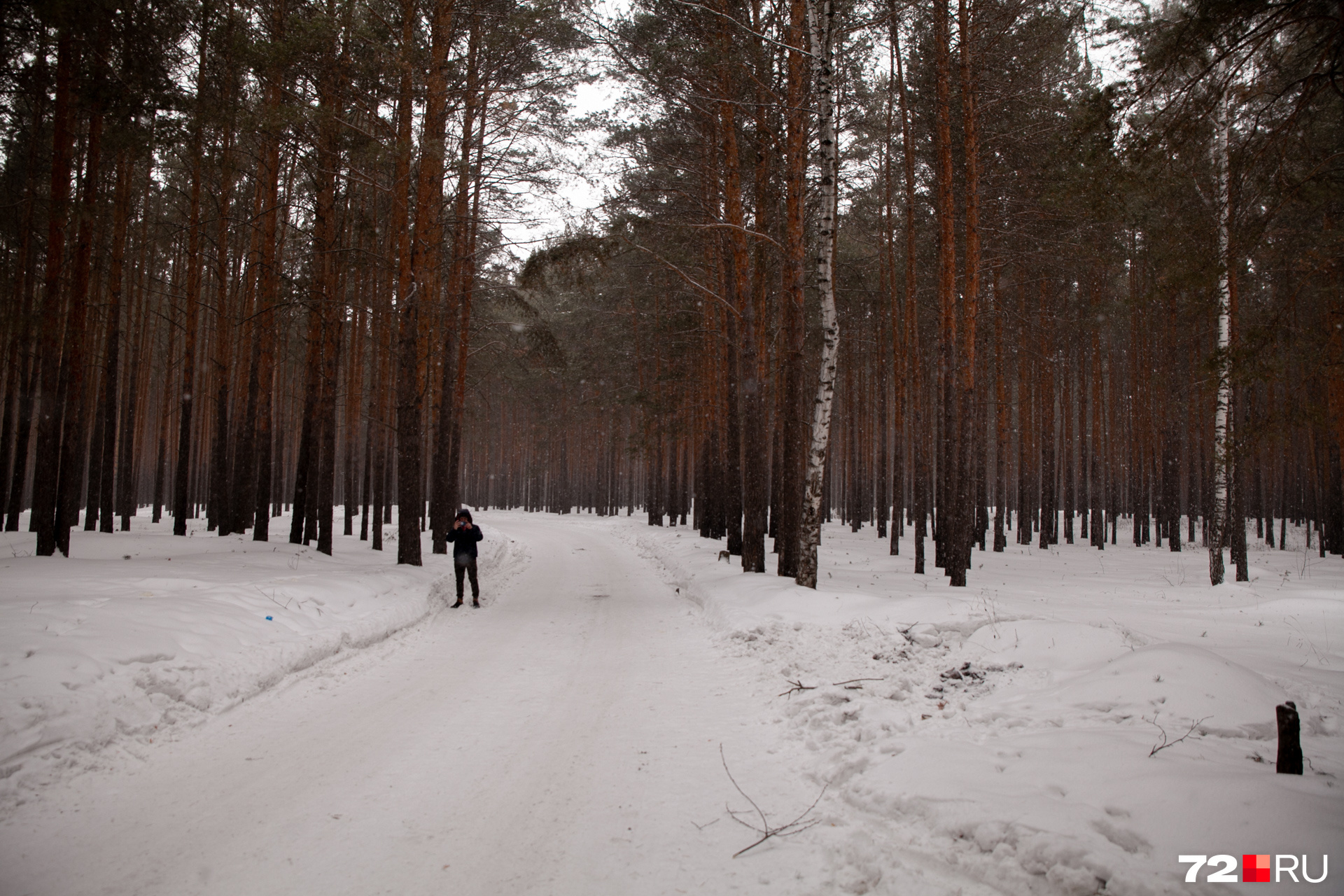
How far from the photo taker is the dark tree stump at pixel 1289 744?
11.5ft

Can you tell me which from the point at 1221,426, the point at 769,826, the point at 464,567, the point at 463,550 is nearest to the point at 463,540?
the point at 463,550

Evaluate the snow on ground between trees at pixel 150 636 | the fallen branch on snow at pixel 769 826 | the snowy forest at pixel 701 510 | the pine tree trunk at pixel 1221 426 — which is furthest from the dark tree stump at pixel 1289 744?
the pine tree trunk at pixel 1221 426

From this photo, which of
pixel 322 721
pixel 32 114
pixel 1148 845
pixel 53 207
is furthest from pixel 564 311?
pixel 1148 845

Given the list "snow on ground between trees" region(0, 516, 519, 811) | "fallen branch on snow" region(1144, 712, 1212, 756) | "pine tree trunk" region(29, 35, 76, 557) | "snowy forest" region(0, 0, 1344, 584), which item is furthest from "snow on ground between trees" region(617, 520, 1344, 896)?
"pine tree trunk" region(29, 35, 76, 557)

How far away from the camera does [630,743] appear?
4773 millimetres

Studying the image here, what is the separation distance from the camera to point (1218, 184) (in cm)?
1234

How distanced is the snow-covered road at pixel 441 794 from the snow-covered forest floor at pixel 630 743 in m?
0.02

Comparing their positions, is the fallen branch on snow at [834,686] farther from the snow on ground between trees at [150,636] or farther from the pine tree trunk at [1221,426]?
the pine tree trunk at [1221,426]

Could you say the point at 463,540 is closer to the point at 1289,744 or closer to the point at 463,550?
the point at 463,550

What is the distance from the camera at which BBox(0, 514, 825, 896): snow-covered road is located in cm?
305

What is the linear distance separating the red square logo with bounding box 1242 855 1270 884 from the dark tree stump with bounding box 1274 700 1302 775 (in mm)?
1090

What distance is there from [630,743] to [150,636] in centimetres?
457

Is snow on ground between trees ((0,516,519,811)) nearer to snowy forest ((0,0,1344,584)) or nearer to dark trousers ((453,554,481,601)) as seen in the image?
dark trousers ((453,554,481,601))

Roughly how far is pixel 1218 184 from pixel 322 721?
1714 centimetres
